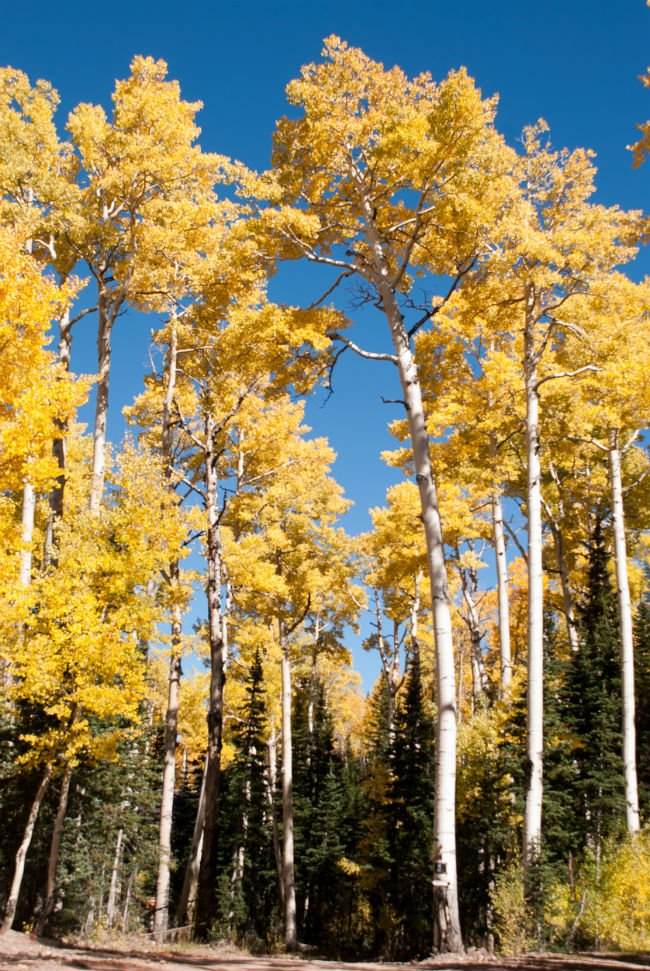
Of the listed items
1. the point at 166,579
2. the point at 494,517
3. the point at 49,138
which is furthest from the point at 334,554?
the point at 49,138

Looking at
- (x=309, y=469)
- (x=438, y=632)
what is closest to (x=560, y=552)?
(x=309, y=469)

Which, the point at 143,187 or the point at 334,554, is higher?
the point at 143,187

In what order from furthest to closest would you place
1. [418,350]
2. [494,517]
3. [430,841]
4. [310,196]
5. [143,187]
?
[430,841] < [494,517] < [143,187] < [418,350] < [310,196]

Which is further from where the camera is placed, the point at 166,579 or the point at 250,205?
the point at 166,579

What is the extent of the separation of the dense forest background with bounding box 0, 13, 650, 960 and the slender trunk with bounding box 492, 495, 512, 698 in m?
0.07

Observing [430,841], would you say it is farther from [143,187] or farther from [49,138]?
[49,138]

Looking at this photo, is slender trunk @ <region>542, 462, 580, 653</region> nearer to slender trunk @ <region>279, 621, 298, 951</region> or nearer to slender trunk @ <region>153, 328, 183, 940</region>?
slender trunk @ <region>279, 621, 298, 951</region>

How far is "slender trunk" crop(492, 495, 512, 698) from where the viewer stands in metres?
12.9

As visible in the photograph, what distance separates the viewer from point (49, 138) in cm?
1123

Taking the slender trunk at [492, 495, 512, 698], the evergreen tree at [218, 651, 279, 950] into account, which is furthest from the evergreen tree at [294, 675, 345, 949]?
the slender trunk at [492, 495, 512, 698]

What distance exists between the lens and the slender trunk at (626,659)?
10828 mm

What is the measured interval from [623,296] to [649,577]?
44.6ft

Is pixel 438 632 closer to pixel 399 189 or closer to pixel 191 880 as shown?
pixel 399 189

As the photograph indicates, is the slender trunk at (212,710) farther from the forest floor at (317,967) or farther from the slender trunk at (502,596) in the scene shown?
the slender trunk at (502,596)
